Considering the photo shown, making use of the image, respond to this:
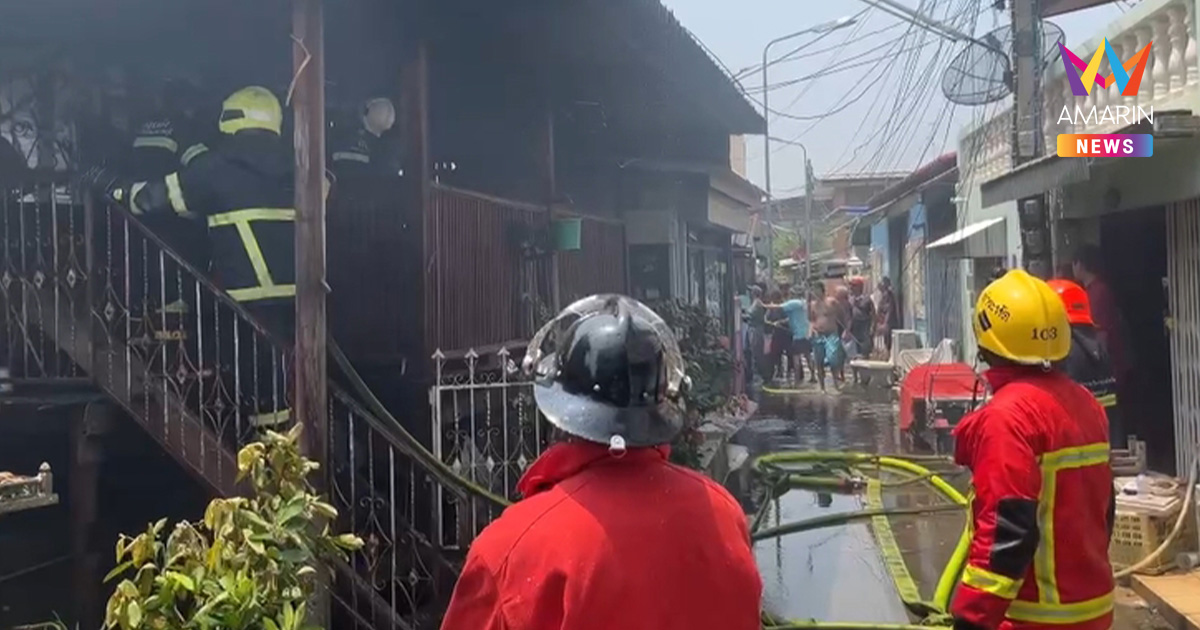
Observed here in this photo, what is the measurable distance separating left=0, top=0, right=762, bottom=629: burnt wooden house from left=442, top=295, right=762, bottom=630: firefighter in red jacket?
89.4 inches

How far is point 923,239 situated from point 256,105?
1682 cm

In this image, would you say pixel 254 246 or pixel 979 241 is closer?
pixel 254 246

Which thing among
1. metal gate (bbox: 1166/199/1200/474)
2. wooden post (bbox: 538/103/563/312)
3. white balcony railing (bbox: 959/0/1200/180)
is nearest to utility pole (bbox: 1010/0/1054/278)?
white balcony railing (bbox: 959/0/1200/180)

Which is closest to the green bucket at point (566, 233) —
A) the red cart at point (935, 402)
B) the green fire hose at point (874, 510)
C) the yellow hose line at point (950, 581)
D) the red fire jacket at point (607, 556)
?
the green fire hose at point (874, 510)

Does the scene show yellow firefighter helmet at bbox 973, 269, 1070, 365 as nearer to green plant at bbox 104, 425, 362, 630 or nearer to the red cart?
green plant at bbox 104, 425, 362, 630

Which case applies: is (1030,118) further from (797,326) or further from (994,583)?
(797,326)

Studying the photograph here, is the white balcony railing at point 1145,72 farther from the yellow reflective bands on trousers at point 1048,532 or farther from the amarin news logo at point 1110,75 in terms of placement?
the yellow reflective bands on trousers at point 1048,532

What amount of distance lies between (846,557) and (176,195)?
5371 mm

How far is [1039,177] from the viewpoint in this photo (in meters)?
7.95

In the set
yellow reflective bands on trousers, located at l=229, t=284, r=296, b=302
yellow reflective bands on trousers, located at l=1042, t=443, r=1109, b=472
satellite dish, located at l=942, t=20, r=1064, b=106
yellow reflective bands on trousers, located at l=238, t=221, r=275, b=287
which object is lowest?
yellow reflective bands on trousers, located at l=1042, t=443, r=1109, b=472

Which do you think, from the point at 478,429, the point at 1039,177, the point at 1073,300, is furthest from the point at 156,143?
the point at 1039,177

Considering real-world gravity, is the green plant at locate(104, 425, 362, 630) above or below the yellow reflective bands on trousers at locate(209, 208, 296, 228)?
below

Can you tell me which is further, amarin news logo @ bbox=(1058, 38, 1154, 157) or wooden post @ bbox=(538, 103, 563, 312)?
wooden post @ bbox=(538, 103, 563, 312)

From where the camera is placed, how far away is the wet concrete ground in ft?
21.8
